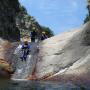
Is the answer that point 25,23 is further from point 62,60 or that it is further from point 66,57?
point 62,60

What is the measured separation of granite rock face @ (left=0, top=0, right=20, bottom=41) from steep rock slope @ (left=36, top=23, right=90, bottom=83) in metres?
27.9

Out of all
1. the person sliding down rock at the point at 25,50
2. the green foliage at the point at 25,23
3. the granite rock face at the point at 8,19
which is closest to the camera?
the person sliding down rock at the point at 25,50

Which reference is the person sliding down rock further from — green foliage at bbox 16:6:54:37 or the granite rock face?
Result: green foliage at bbox 16:6:54:37

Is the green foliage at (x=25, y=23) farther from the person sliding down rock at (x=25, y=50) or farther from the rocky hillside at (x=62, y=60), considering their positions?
the rocky hillside at (x=62, y=60)

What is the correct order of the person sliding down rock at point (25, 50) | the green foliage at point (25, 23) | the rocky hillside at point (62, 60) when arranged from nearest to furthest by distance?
the rocky hillside at point (62, 60) < the person sliding down rock at point (25, 50) < the green foliage at point (25, 23)

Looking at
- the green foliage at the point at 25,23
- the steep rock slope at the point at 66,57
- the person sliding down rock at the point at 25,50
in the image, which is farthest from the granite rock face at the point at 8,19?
the green foliage at the point at 25,23

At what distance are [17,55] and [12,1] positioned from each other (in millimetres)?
37860

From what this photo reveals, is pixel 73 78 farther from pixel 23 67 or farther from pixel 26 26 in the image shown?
pixel 26 26

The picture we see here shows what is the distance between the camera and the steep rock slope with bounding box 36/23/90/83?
131ft

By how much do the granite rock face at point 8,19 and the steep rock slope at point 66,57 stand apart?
2788cm

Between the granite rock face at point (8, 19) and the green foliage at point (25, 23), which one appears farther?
the green foliage at point (25, 23)

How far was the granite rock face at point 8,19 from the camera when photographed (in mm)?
77044

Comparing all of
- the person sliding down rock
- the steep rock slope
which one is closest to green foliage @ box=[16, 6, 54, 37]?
the person sliding down rock

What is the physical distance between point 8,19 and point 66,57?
39280mm
